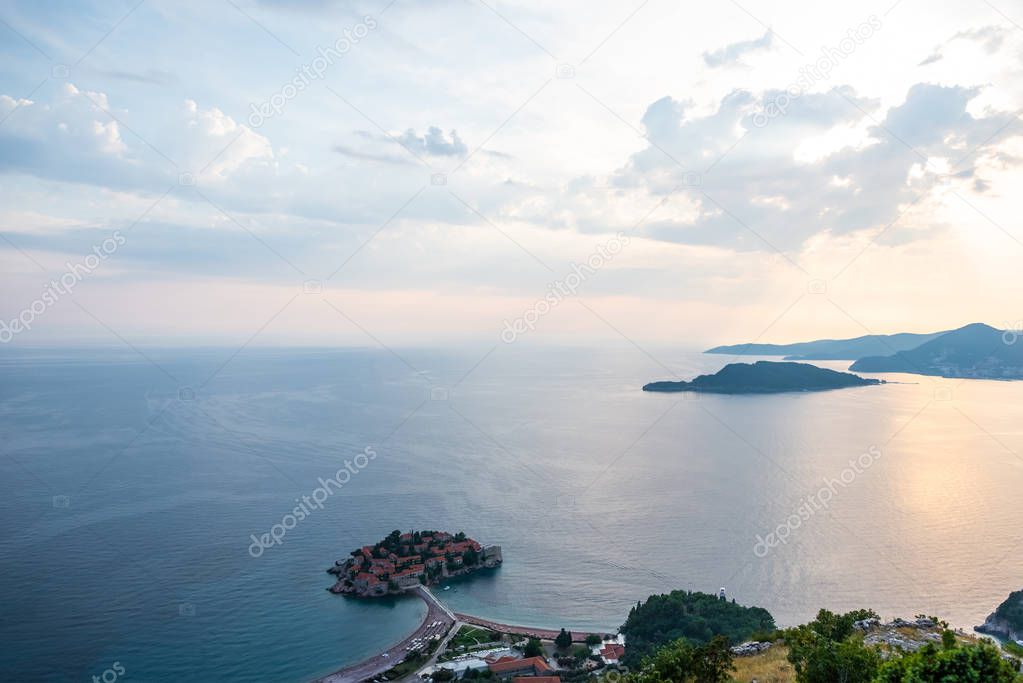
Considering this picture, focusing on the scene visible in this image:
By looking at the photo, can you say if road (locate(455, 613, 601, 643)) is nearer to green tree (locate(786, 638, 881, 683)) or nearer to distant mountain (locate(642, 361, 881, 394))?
green tree (locate(786, 638, 881, 683))

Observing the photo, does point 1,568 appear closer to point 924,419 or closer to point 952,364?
point 924,419

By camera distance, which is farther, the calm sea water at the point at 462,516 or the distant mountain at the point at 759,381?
the distant mountain at the point at 759,381

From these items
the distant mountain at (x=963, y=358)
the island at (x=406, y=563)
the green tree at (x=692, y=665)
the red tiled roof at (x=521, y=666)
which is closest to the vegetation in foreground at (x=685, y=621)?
the red tiled roof at (x=521, y=666)

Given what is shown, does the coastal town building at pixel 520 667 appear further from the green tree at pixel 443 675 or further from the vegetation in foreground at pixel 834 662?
the vegetation in foreground at pixel 834 662

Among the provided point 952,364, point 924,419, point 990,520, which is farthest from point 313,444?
Result: point 952,364

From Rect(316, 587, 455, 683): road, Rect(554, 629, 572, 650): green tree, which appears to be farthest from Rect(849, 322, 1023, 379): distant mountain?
Rect(316, 587, 455, 683): road

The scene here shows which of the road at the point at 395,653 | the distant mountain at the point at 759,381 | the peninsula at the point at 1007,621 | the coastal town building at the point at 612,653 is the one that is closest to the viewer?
the coastal town building at the point at 612,653

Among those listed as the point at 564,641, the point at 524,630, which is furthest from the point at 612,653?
the point at 524,630
